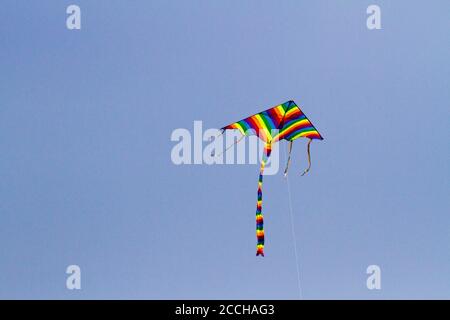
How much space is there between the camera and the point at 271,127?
3.73 m

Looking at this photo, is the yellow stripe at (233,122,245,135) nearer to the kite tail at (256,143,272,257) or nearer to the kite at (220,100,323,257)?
the kite at (220,100,323,257)

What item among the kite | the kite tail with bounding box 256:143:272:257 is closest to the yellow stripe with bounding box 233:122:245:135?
the kite

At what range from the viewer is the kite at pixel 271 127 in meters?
3.66

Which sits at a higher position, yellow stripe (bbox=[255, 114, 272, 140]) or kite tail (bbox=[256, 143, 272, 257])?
yellow stripe (bbox=[255, 114, 272, 140])

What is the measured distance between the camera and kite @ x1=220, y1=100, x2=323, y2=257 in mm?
3658

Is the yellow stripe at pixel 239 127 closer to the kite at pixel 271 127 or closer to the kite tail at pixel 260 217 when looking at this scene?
the kite at pixel 271 127

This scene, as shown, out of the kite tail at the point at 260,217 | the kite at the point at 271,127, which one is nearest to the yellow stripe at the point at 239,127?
the kite at the point at 271,127

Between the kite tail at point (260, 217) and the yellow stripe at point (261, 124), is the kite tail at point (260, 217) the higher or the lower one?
the lower one

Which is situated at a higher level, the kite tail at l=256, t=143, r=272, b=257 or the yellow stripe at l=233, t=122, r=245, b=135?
the yellow stripe at l=233, t=122, r=245, b=135

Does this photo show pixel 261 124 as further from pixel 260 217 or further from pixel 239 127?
pixel 260 217
